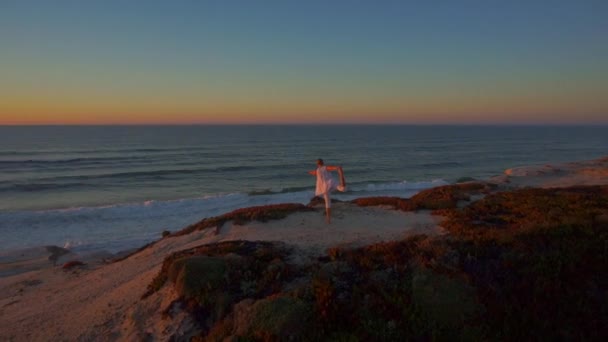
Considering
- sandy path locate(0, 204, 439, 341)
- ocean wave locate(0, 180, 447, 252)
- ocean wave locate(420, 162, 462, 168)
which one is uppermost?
sandy path locate(0, 204, 439, 341)

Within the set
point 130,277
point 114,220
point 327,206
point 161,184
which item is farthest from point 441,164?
point 130,277

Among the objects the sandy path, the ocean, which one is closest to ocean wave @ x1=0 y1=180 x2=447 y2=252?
the ocean

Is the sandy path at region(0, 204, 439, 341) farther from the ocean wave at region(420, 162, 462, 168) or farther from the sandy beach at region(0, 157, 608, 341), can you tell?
the ocean wave at region(420, 162, 462, 168)

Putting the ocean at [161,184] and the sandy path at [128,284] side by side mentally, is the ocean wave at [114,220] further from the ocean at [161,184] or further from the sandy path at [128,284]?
the sandy path at [128,284]

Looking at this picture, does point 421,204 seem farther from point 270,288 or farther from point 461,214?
point 270,288

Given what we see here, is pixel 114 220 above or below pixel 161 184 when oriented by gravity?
below

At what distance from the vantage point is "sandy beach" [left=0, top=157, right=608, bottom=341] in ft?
23.2

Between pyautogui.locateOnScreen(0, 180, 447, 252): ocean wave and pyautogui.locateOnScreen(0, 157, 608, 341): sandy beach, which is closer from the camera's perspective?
pyautogui.locateOnScreen(0, 157, 608, 341): sandy beach

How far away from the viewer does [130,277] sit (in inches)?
393

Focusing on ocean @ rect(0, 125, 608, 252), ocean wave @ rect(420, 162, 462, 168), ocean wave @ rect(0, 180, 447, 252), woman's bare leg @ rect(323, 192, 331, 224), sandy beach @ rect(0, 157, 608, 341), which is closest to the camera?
sandy beach @ rect(0, 157, 608, 341)

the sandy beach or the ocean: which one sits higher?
the sandy beach

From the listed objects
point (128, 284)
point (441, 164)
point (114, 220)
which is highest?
point (128, 284)

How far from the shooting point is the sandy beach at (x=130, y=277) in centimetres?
708

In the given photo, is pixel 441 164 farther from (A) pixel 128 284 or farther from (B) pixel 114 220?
(A) pixel 128 284
